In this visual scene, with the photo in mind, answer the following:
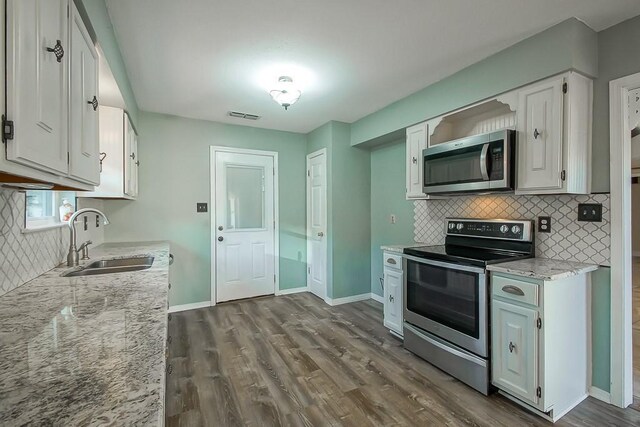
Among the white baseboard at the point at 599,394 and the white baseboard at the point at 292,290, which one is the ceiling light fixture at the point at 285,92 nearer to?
the white baseboard at the point at 292,290

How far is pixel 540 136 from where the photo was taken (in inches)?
78.7

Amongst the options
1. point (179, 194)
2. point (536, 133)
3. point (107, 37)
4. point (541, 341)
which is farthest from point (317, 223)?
point (107, 37)

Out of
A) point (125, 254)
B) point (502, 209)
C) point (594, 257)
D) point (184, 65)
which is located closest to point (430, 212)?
point (502, 209)

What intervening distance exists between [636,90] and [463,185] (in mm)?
1103

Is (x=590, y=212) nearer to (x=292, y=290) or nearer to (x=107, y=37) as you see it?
(x=107, y=37)

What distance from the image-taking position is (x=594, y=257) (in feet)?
6.45

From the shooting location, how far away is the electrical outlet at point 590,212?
1947 mm

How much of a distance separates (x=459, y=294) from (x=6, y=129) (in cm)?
242

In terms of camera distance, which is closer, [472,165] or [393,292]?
[472,165]

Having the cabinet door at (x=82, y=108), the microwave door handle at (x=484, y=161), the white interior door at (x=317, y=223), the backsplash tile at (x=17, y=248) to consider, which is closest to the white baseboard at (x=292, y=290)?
the white interior door at (x=317, y=223)

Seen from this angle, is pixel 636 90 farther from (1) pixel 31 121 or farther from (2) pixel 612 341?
(1) pixel 31 121

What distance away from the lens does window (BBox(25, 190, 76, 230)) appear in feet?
5.83

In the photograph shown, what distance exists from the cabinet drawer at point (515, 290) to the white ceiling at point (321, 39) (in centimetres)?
163

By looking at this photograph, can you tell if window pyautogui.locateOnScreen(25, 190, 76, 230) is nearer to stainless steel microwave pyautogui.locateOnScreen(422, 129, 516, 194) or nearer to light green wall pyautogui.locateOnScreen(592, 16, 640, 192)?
stainless steel microwave pyautogui.locateOnScreen(422, 129, 516, 194)
